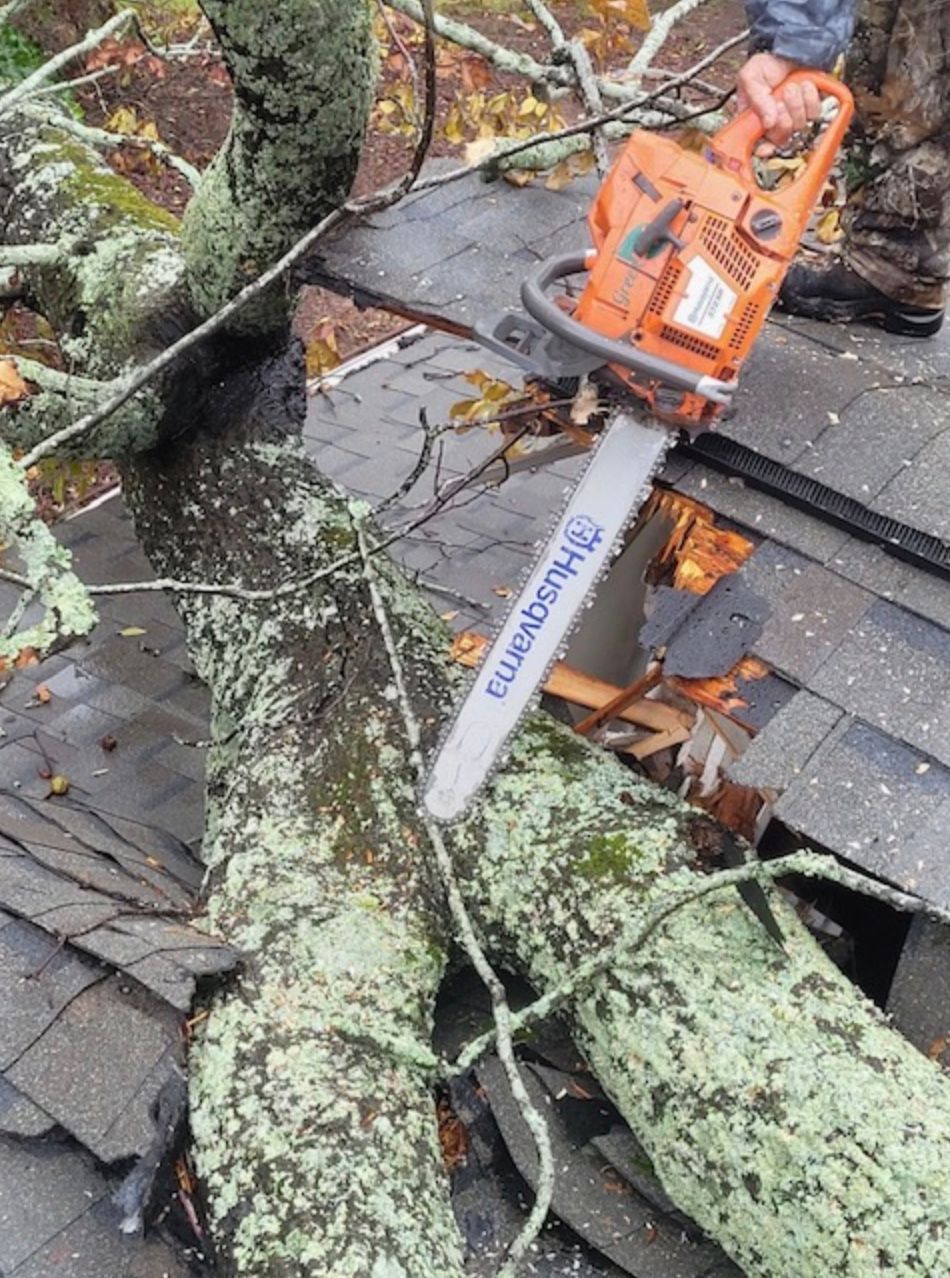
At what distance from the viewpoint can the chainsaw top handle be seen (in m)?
2.52

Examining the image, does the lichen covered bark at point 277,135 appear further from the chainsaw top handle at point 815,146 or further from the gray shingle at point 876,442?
the gray shingle at point 876,442

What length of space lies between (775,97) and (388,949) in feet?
5.85

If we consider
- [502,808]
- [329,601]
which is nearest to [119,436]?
[329,601]

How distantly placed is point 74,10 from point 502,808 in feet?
25.5

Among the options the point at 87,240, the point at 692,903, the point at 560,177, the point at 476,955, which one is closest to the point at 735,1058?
the point at 692,903

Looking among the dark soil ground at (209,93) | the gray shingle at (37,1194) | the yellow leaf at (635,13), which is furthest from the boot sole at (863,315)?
the dark soil ground at (209,93)

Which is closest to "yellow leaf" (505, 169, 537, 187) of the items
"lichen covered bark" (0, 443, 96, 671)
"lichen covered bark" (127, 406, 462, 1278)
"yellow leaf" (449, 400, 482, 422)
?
"yellow leaf" (449, 400, 482, 422)

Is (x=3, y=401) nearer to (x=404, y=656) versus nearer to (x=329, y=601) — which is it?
(x=329, y=601)

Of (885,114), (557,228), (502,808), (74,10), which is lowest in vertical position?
(74,10)

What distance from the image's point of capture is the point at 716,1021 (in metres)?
2.13

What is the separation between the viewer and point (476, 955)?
2.19 meters

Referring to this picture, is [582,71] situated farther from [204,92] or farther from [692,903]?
[204,92]

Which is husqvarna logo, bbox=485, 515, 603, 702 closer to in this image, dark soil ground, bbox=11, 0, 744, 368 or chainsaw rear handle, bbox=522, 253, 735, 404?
chainsaw rear handle, bbox=522, 253, 735, 404

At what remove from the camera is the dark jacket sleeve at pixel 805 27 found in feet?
8.02
